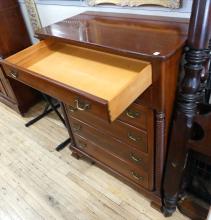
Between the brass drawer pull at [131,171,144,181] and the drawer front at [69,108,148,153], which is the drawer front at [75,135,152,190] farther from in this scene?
the drawer front at [69,108,148,153]

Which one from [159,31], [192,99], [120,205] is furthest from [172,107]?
[120,205]

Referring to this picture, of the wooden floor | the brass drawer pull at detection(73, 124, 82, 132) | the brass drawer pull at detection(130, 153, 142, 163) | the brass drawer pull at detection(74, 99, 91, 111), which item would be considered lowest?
the wooden floor

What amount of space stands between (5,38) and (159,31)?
1529 mm

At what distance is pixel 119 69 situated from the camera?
1.12 meters

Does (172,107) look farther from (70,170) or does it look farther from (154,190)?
(70,170)

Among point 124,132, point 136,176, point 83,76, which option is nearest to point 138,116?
point 124,132

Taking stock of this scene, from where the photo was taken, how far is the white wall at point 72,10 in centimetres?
120

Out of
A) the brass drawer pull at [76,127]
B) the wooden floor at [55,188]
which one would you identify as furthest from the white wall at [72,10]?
the wooden floor at [55,188]

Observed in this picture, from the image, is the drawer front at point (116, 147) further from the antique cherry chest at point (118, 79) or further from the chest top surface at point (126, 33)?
the chest top surface at point (126, 33)

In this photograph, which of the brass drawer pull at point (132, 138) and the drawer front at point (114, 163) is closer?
the brass drawer pull at point (132, 138)

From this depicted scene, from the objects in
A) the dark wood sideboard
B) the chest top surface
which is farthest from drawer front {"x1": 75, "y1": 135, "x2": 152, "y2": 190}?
the dark wood sideboard

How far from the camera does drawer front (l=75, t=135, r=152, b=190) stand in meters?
1.40

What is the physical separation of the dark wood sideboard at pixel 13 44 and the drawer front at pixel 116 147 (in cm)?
104

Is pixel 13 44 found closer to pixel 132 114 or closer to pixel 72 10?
pixel 72 10
